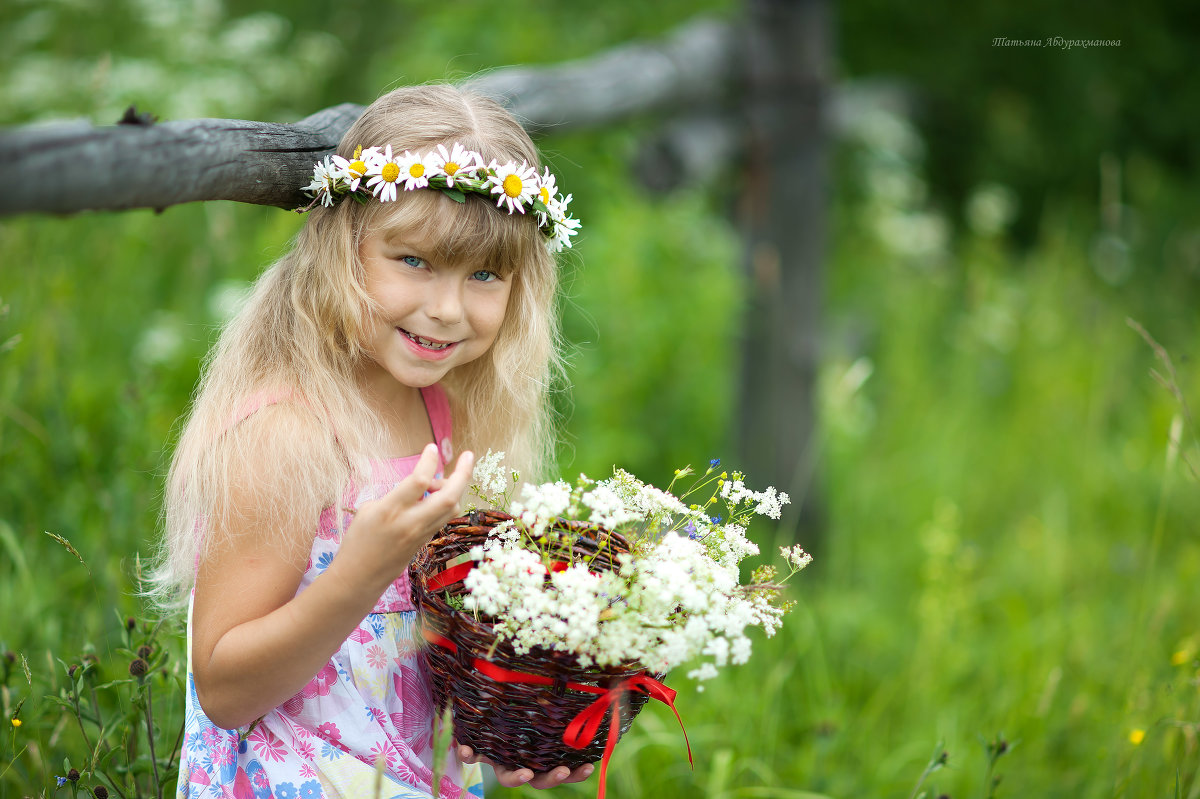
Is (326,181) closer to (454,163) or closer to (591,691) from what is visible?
(454,163)

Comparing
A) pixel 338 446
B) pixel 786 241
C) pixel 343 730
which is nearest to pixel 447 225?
pixel 338 446

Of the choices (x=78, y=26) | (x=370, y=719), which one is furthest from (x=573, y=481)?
(x=78, y=26)

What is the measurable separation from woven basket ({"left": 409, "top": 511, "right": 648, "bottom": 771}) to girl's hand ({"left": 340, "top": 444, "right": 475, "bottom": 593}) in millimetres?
114

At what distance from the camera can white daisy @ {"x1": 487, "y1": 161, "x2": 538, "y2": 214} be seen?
154cm

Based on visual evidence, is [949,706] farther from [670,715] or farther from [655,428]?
[655,428]

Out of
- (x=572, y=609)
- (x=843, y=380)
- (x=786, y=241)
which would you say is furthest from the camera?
(x=786, y=241)

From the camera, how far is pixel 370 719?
154 cm

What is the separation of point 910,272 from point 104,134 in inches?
218

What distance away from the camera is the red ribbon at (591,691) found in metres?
1.29

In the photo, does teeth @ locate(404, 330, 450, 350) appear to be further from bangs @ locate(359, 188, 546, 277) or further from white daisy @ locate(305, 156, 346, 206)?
white daisy @ locate(305, 156, 346, 206)

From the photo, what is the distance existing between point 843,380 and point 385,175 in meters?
2.25

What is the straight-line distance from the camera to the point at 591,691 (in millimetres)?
1303
